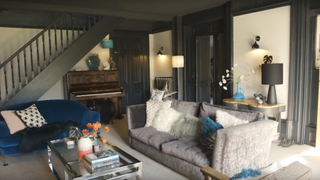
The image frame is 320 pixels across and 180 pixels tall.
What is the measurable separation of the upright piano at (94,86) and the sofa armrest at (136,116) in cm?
208

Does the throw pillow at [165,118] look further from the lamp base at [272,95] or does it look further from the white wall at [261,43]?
the white wall at [261,43]

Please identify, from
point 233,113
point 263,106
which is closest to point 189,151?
point 233,113

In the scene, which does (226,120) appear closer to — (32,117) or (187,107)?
(187,107)

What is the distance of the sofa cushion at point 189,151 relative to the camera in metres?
2.91

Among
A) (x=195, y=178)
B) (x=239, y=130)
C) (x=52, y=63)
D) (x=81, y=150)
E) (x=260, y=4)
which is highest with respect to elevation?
(x=260, y=4)

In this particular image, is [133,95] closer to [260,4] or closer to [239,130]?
[260,4]

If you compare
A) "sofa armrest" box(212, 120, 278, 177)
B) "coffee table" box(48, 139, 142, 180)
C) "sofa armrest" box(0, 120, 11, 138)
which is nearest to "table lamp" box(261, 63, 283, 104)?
"sofa armrest" box(212, 120, 278, 177)

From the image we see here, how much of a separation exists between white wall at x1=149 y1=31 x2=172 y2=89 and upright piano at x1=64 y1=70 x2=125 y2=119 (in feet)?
4.63

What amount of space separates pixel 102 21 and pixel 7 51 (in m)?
2.34

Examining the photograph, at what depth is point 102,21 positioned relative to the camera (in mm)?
5801

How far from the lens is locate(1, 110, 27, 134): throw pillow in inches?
162

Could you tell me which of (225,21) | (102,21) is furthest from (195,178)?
(102,21)

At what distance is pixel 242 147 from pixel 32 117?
3.35 meters

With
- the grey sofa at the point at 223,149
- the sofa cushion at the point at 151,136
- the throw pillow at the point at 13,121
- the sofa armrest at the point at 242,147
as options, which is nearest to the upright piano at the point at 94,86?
the throw pillow at the point at 13,121
